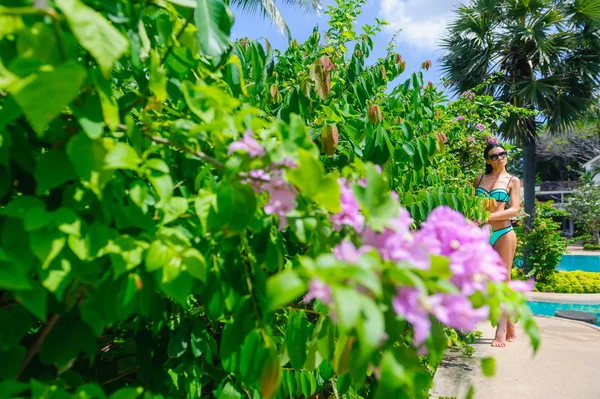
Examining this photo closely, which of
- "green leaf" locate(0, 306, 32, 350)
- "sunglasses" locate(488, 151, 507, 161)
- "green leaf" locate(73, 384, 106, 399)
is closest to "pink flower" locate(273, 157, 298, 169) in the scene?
"green leaf" locate(73, 384, 106, 399)

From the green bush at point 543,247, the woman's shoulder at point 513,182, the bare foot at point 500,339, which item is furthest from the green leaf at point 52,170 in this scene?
the green bush at point 543,247

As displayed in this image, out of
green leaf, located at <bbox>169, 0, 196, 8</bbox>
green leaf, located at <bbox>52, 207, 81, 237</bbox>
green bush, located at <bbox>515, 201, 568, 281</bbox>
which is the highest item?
green leaf, located at <bbox>169, 0, 196, 8</bbox>

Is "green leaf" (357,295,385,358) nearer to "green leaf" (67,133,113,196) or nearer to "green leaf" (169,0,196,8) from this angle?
"green leaf" (67,133,113,196)

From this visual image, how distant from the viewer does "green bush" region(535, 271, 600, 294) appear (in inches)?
356

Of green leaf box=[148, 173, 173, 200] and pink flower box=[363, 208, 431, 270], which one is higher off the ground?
green leaf box=[148, 173, 173, 200]

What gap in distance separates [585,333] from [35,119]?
5.55 metres

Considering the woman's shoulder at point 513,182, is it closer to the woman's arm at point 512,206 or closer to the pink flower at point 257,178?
the woman's arm at point 512,206

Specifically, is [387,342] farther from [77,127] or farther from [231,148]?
[77,127]

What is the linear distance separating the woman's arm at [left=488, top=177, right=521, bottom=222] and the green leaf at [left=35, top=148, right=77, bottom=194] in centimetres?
362

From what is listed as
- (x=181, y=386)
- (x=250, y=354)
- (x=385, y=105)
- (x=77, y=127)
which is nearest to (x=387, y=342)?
(x=250, y=354)

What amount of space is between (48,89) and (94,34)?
8 cm

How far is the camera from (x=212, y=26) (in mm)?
773

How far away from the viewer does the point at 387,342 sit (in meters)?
0.62

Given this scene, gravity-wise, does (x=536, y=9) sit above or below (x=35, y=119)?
above
